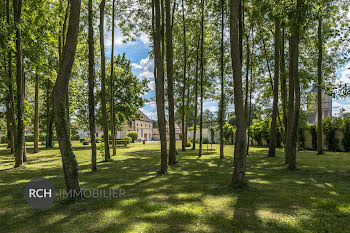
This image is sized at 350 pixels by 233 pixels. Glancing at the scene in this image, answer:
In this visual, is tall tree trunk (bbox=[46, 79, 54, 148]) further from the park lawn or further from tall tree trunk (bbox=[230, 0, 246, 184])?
tall tree trunk (bbox=[230, 0, 246, 184])

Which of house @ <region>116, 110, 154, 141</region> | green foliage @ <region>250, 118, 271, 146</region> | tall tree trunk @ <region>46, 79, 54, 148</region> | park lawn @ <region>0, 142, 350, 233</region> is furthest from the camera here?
house @ <region>116, 110, 154, 141</region>

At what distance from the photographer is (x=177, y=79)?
23.8 m

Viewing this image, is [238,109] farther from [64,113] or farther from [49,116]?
[49,116]

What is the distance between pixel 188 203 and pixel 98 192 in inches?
110

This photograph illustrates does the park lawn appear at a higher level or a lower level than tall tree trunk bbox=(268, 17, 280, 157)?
lower

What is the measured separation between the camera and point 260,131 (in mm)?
28438

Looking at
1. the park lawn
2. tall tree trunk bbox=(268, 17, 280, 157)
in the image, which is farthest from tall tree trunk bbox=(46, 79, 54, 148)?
tall tree trunk bbox=(268, 17, 280, 157)

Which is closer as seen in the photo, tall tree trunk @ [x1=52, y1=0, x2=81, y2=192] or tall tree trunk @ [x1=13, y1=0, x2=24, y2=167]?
tall tree trunk @ [x1=52, y1=0, x2=81, y2=192]

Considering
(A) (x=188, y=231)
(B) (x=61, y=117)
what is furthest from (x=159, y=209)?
(B) (x=61, y=117)

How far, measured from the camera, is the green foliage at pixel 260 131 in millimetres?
26886

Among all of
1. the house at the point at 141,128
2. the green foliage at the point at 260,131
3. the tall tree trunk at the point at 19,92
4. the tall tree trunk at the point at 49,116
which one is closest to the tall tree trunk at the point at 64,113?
the tall tree trunk at the point at 19,92

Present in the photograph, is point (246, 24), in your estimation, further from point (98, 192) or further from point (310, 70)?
point (98, 192)

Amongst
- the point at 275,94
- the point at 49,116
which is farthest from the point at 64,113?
the point at 49,116

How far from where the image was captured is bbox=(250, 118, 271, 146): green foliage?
26.9m
